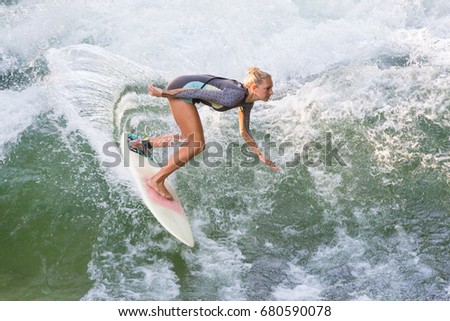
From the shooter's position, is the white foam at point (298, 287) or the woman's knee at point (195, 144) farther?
the woman's knee at point (195, 144)

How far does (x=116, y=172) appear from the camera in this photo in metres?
5.80

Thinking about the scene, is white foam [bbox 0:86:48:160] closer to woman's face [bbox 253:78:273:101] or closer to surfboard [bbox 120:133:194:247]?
surfboard [bbox 120:133:194:247]

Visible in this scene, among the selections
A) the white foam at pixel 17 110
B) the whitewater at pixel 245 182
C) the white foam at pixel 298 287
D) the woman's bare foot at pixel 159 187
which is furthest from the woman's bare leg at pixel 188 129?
the white foam at pixel 17 110

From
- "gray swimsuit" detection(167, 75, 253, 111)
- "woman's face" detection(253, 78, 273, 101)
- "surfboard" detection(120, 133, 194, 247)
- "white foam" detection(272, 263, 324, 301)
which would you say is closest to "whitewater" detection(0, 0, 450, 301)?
"white foam" detection(272, 263, 324, 301)

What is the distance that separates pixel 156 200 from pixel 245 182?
1068 mm

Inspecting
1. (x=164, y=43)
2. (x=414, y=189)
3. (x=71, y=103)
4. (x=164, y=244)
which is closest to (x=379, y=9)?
(x=164, y=43)

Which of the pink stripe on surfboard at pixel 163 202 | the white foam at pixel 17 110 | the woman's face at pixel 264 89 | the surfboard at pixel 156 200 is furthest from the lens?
the white foam at pixel 17 110

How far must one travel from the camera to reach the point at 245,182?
5793 mm

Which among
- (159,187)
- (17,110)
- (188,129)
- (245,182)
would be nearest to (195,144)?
(188,129)

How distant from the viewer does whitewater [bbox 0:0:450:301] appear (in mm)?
4848

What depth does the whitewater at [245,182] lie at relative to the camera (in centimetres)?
485

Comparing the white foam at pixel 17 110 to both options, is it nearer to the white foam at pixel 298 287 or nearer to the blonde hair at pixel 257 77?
the blonde hair at pixel 257 77

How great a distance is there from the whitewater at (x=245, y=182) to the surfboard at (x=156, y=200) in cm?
21

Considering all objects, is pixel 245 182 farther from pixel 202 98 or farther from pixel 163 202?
pixel 202 98
